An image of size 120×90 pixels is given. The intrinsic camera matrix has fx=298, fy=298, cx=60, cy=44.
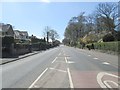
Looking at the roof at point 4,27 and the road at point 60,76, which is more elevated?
→ the roof at point 4,27

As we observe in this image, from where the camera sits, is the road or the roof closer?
the road

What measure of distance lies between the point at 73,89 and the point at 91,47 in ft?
251

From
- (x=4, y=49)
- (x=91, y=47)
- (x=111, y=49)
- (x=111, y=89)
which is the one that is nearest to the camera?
(x=111, y=89)

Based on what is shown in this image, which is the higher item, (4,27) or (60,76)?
(4,27)

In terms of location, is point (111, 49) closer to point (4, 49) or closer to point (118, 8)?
point (4, 49)

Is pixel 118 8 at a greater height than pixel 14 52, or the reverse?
pixel 118 8

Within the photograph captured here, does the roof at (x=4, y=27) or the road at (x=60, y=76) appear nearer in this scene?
the road at (x=60, y=76)

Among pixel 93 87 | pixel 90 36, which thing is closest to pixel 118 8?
pixel 90 36

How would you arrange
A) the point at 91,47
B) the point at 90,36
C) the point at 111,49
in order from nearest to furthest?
the point at 111,49 → the point at 91,47 → the point at 90,36

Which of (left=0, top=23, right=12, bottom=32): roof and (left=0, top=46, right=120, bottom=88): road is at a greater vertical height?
(left=0, top=23, right=12, bottom=32): roof

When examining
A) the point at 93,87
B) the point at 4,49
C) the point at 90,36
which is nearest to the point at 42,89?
the point at 93,87

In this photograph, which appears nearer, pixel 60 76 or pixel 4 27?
pixel 60 76

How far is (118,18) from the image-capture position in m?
84.2

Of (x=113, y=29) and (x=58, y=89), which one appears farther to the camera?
(x=113, y=29)
